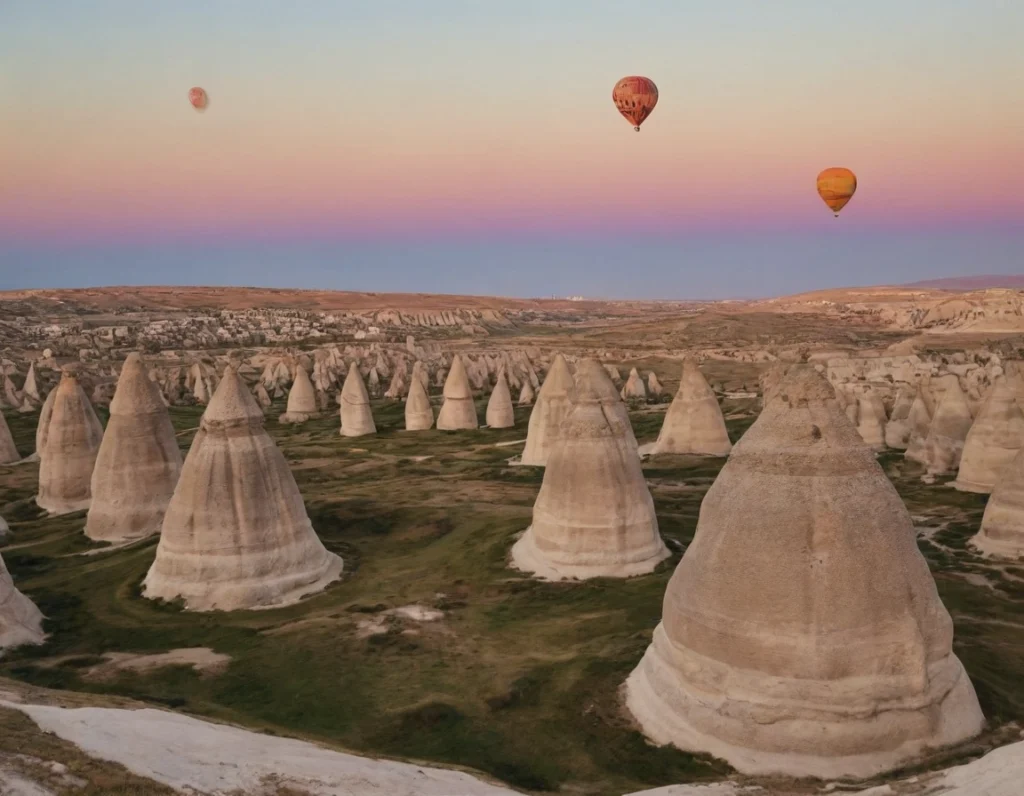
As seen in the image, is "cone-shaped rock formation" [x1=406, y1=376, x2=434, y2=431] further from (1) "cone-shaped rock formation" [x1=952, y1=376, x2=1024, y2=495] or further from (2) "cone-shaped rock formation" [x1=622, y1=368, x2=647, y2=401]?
(1) "cone-shaped rock formation" [x1=952, y1=376, x2=1024, y2=495]

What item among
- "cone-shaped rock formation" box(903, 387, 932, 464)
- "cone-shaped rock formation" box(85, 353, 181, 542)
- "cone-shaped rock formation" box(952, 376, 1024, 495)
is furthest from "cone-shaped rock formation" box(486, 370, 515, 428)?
"cone-shaped rock formation" box(952, 376, 1024, 495)

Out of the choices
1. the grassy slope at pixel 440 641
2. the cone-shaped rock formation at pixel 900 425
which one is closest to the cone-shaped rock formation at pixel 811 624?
the grassy slope at pixel 440 641

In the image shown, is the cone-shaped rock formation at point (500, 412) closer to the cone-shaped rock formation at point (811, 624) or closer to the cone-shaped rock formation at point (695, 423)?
the cone-shaped rock formation at point (695, 423)

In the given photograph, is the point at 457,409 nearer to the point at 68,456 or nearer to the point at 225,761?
the point at 68,456

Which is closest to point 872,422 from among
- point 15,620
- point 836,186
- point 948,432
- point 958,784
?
point 948,432

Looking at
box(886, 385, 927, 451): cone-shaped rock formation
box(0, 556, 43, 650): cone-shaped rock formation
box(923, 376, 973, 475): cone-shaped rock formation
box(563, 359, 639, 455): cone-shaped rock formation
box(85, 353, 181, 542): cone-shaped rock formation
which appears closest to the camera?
box(0, 556, 43, 650): cone-shaped rock formation

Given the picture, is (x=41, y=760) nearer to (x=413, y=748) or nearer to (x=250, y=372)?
(x=413, y=748)

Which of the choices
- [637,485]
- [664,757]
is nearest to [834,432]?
[664,757]
